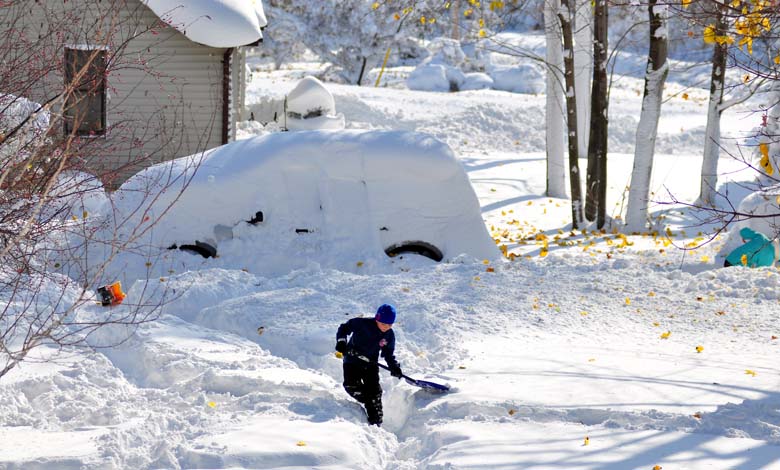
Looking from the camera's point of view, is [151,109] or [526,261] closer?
[526,261]

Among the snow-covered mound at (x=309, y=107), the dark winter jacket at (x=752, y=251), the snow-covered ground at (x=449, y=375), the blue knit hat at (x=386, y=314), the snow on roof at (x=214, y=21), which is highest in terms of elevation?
the snow on roof at (x=214, y=21)

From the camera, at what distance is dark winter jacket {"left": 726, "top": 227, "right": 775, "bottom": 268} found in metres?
10.3

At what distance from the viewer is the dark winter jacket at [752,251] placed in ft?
33.9

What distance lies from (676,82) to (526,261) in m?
34.3

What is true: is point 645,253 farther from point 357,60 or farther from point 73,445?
point 357,60

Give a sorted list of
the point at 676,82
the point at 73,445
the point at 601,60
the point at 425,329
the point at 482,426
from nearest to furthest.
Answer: the point at 73,445 < the point at 482,426 < the point at 425,329 < the point at 601,60 < the point at 676,82

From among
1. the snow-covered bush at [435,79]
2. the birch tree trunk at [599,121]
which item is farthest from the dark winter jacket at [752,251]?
the snow-covered bush at [435,79]

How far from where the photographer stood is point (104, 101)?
15.5m

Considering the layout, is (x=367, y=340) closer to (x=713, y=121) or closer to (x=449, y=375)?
(x=449, y=375)

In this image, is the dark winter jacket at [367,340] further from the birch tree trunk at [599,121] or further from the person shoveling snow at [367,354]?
the birch tree trunk at [599,121]

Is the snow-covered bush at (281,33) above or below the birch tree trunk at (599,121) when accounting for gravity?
above

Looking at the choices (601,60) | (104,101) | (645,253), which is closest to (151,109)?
(104,101)

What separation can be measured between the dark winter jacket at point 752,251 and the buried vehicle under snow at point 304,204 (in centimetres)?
334

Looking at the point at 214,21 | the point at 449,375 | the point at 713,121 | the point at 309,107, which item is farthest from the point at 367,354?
the point at 309,107
